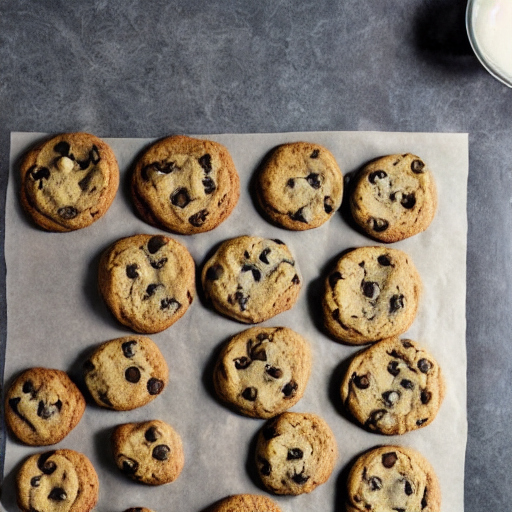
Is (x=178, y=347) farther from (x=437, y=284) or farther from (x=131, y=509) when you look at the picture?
(x=437, y=284)

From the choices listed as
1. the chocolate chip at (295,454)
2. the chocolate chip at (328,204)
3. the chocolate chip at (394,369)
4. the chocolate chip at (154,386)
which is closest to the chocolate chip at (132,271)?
the chocolate chip at (154,386)

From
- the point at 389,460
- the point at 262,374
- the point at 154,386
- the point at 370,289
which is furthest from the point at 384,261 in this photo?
the point at 154,386

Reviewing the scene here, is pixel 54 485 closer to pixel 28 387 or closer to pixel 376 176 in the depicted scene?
pixel 28 387

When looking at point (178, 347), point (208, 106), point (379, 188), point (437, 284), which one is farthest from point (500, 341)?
point (208, 106)

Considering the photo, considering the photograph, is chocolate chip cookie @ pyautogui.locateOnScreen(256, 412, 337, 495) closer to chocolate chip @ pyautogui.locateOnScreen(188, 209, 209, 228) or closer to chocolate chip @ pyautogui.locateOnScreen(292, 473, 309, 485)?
chocolate chip @ pyautogui.locateOnScreen(292, 473, 309, 485)

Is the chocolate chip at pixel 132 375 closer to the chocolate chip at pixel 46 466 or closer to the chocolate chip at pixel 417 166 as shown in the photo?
the chocolate chip at pixel 46 466

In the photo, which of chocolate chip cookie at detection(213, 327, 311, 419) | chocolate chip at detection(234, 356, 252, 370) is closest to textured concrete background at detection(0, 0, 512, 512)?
chocolate chip cookie at detection(213, 327, 311, 419)
